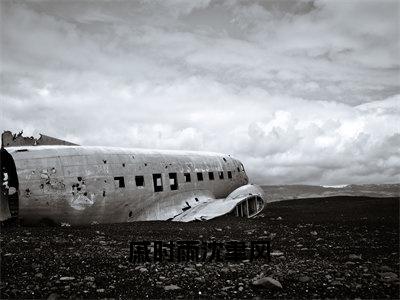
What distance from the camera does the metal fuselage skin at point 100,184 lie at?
15250 millimetres

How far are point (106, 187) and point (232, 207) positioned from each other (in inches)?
266

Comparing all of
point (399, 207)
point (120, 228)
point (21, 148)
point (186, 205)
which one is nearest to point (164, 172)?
point (186, 205)

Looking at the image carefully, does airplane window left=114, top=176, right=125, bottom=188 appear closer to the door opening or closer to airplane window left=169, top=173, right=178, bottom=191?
airplane window left=169, top=173, right=178, bottom=191

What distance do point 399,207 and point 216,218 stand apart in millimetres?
19343

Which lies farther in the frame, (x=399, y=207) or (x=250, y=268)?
(x=399, y=207)

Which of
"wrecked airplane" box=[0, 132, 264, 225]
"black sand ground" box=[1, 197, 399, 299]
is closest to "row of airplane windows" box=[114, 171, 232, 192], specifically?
"wrecked airplane" box=[0, 132, 264, 225]

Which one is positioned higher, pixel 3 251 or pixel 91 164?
pixel 91 164

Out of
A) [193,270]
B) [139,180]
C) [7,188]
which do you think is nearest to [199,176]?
[139,180]

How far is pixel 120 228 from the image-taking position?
15.8 metres

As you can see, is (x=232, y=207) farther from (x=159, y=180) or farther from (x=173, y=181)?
(x=159, y=180)

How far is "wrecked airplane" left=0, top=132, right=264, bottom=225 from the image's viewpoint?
603 inches

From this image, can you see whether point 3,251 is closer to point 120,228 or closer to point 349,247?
point 120,228

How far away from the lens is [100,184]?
16891mm

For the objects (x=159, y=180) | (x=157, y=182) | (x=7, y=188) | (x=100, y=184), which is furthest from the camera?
(x=159, y=180)
